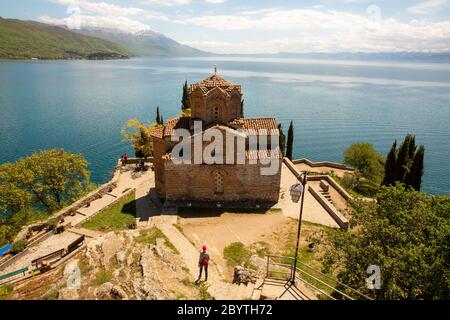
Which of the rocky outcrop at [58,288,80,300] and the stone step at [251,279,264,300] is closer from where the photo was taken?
the rocky outcrop at [58,288,80,300]

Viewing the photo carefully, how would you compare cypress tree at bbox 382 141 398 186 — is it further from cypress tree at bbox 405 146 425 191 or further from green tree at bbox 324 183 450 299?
green tree at bbox 324 183 450 299

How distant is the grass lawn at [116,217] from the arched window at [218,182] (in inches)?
306

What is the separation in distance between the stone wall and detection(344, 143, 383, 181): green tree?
2078cm

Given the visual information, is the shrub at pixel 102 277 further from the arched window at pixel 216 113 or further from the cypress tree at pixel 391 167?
the cypress tree at pixel 391 167

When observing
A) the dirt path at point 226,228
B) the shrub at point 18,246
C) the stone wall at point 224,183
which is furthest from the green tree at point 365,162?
the shrub at point 18,246

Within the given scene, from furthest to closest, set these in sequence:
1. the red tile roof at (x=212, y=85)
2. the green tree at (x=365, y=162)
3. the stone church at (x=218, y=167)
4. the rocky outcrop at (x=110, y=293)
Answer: the green tree at (x=365, y=162) < the red tile roof at (x=212, y=85) < the stone church at (x=218, y=167) < the rocky outcrop at (x=110, y=293)

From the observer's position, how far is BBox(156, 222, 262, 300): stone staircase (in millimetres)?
14156

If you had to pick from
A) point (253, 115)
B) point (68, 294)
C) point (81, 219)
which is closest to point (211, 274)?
point (68, 294)

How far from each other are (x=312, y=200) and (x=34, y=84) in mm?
139853

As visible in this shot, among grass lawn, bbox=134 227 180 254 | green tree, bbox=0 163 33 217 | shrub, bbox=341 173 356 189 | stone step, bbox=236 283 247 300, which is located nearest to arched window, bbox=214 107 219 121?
grass lawn, bbox=134 227 180 254

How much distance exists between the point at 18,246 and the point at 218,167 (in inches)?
662

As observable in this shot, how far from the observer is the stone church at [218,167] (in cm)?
2736

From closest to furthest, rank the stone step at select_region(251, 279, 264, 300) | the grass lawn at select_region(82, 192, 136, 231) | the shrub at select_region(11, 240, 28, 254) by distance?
the stone step at select_region(251, 279, 264, 300)
the shrub at select_region(11, 240, 28, 254)
the grass lawn at select_region(82, 192, 136, 231)
